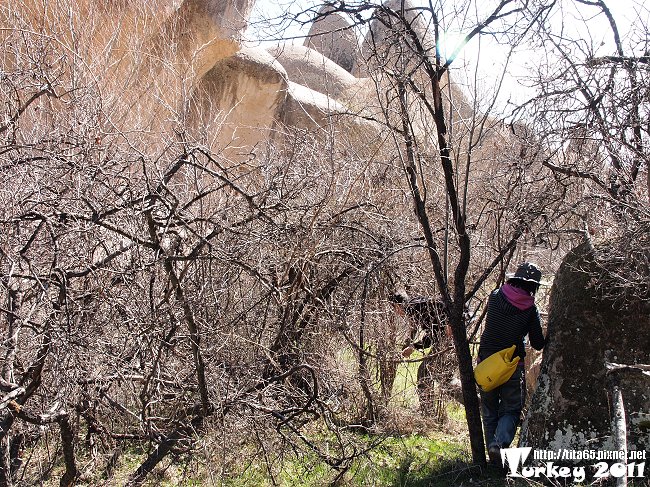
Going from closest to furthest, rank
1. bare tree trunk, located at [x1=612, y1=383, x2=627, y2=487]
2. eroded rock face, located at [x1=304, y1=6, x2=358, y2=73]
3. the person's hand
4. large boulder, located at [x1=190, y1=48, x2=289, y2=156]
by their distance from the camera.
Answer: bare tree trunk, located at [x1=612, y1=383, x2=627, y2=487]
eroded rock face, located at [x1=304, y1=6, x2=358, y2=73]
the person's hand
large boulder, located at [x1=190, y1=48, x2=289, y2=156]

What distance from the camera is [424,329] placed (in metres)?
8.08

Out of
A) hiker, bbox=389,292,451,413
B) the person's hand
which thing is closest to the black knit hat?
hiker, bbox=389,292,451,413

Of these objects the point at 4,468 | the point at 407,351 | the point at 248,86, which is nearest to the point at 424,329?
the point at 407,351

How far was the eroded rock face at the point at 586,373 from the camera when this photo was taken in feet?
17.9

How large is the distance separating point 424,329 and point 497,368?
2251 mm

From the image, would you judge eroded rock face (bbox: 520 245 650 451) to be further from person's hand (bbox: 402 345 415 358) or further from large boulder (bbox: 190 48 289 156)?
large boulder (bbox: 190 48 289 156)

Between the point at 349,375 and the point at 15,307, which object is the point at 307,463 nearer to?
the point at 349,375

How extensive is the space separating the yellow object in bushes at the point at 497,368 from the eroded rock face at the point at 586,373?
0.88ft

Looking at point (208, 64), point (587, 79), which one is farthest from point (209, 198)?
A: point (208, 64)

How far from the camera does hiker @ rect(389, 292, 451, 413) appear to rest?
302 inches

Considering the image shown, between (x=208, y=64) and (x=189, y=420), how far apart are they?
1220 centimetres

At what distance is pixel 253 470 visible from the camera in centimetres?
644

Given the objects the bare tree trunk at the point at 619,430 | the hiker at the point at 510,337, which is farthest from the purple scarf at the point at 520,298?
the bare tree trunk at the point at 619,430

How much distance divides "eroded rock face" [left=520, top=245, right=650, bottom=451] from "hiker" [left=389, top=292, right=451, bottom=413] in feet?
6.23
